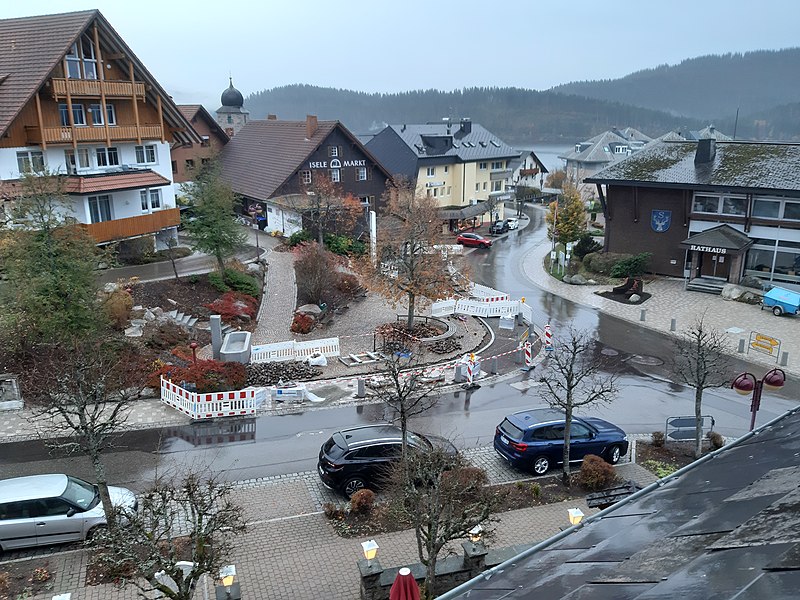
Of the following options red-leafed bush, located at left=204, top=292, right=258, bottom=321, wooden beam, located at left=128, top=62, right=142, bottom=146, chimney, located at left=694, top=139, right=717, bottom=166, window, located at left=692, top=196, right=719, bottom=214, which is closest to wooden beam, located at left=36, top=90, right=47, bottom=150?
wooden beam, located at left=128, top=62, right=142, bottom=146

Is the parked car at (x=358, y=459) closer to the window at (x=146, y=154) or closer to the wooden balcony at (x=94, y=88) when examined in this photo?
the wooden balcony at (x=94, y=88)

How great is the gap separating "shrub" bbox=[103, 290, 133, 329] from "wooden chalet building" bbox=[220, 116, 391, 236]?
19.5 meters

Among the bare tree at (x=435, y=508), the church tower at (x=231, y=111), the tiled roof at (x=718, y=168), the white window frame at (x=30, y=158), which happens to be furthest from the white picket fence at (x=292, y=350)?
the church tower at (x=231, y=111)

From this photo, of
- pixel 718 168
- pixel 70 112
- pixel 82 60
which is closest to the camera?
pixel 70 112

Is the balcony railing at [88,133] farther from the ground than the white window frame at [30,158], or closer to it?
farther from the ground

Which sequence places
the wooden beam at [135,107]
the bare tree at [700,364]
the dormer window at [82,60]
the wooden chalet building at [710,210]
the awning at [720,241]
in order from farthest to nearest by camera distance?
the awning at [720,241]
the wooden chalet building at [710,210]
the wooden beam at [135,107]
the dormer window at [82,60]
the bare tree at [700,364]

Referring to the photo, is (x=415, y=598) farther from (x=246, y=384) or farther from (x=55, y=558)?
(x=246, y=384)

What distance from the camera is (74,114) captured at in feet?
110

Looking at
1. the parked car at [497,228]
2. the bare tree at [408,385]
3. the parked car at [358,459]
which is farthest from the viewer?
the parked car at [497,228]

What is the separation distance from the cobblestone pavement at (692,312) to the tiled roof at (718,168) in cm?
633

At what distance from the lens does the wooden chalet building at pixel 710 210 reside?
35.9 meters

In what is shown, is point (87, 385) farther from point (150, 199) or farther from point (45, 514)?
point (150, 199)

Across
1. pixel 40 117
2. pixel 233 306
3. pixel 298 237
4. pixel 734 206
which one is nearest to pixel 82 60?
pixel 40 117

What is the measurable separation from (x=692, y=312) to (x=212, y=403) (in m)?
24.7
